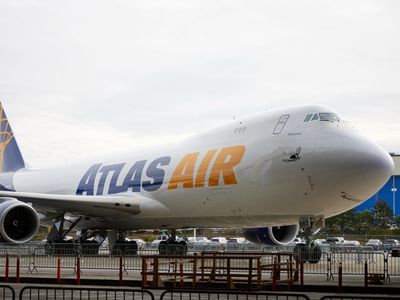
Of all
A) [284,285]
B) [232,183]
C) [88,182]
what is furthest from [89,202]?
[284,285]

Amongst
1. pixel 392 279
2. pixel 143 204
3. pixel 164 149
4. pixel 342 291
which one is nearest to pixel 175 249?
pixel 143 204

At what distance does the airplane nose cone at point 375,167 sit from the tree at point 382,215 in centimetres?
6842

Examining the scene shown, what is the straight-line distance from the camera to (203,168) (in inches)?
907

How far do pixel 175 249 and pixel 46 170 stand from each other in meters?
10.6

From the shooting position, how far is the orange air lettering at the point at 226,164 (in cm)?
2169

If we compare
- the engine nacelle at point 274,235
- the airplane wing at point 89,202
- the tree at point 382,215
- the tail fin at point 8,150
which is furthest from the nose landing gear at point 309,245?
the tree at point 382,215

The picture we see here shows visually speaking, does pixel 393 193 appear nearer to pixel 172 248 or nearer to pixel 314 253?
pixel 172 248

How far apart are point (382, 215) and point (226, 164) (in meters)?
67.7

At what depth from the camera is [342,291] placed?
14438mm

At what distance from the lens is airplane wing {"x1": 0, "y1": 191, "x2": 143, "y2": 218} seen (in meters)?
25.8

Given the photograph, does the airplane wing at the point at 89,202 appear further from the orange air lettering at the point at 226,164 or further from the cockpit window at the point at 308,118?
the cockpit window at the point at 308,118

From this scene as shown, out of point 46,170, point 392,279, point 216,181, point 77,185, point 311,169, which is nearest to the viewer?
point 392,279

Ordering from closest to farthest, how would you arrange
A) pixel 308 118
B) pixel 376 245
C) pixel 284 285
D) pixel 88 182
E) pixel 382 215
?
pixel 284 285, pixel 308 118, pixel 88 182, pixel 376 245, pixel 382 215

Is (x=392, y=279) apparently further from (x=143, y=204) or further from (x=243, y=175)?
(x=143, y=204)
